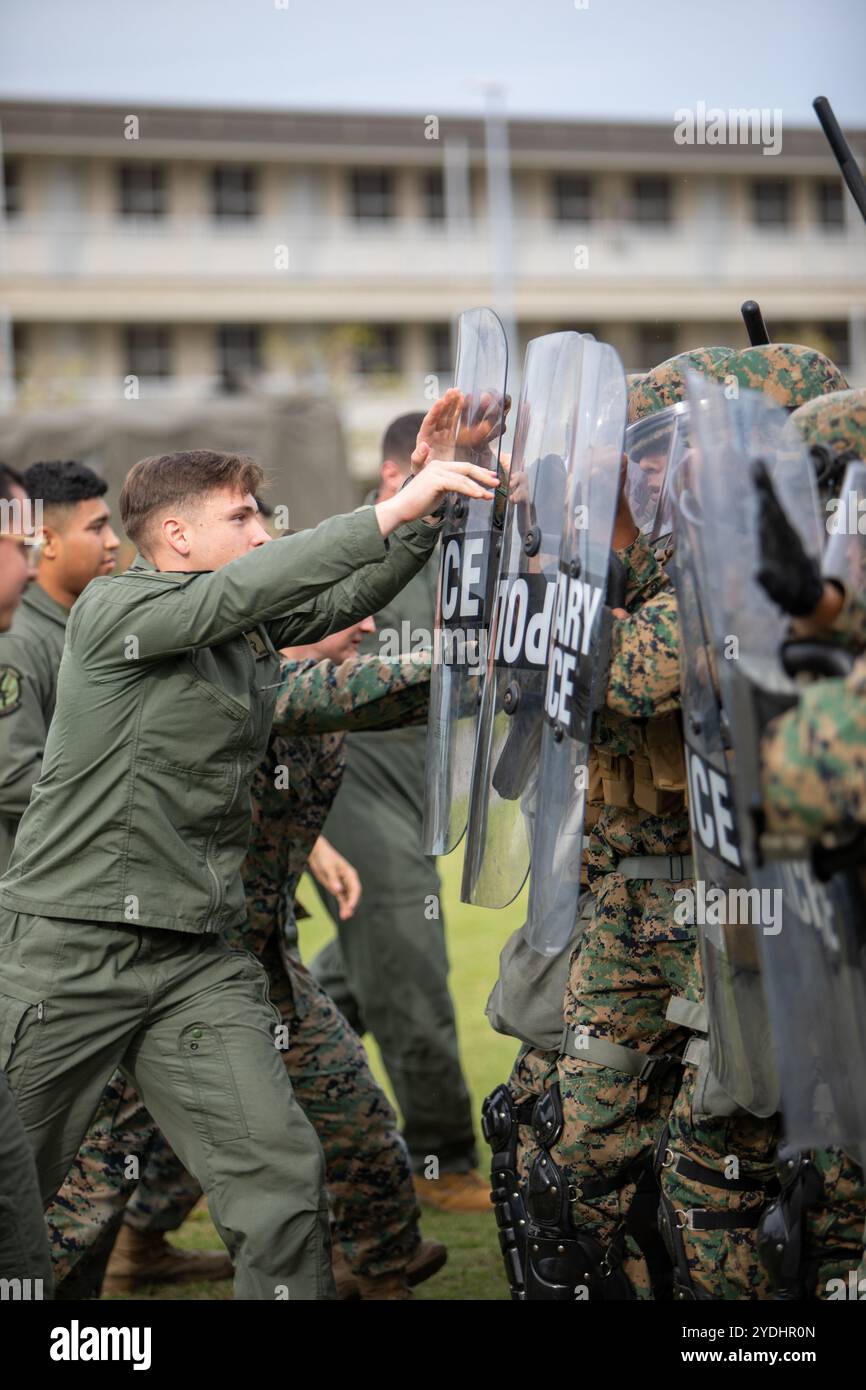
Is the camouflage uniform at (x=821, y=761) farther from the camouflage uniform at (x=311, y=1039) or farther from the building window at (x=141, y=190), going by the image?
the building window at (x=141, y=190)

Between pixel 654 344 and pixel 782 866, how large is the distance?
1584 inches

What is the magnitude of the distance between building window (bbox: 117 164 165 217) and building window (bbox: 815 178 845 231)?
16832 millimetres

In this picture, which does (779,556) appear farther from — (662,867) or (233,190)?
(233,190)

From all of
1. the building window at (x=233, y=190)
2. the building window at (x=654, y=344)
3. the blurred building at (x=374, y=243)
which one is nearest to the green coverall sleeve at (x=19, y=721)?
the blurred building at (x=374, y=243)

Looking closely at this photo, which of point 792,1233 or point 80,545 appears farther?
point 80,545

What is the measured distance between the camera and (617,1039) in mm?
3795

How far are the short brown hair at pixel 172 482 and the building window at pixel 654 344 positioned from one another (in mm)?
36032

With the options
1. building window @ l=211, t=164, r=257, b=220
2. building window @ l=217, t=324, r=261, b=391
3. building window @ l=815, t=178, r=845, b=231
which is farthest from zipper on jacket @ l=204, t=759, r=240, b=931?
building window @ l=815, t=178, r=845, b=231

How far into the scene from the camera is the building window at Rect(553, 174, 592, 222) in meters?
43.5

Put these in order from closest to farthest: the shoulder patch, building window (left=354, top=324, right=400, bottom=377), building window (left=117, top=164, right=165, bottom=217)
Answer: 1. the shoulder patch
2. building window (left=117, top=164, right=165, bottom=217)
3. building window (left=354, top=324, right=400, bottom=377)

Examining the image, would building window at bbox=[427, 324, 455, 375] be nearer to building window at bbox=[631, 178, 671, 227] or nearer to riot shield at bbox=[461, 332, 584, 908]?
building window at bbox=[631, 178, 671, 227]

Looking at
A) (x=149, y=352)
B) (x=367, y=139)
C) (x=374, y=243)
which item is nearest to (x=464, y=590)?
(x=149, y=352)
